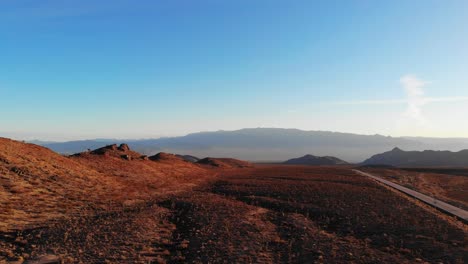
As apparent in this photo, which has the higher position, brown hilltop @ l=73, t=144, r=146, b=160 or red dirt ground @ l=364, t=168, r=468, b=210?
brown hilltop @ l=73, t=144, r=146, b=160

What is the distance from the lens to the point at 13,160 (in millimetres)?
25719

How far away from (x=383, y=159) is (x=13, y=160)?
574ft

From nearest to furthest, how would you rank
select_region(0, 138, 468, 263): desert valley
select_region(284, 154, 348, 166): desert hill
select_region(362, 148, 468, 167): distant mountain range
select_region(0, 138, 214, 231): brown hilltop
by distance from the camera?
select_region(0, 138, 468, 263): desert valley < select_region(0, 138, 214, 231): brown hilltop < select_region(362, 148, 468, 167): distant mountain range < select_region(284, 154, 348, 166): desert hill

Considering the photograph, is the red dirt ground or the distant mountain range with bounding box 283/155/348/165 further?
the distant mountain range with bounding box 283/155/348/165

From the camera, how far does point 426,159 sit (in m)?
146

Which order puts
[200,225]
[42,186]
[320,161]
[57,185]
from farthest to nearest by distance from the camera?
1. [320,161]
2. [57,185]
3. [42,186]
4. [200,225]

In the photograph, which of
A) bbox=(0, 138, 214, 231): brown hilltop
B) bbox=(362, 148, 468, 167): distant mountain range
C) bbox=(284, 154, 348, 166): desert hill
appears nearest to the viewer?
bbox=(0, 138, 214, 231): brown hilltop

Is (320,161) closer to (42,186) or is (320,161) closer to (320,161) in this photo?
(320,161)

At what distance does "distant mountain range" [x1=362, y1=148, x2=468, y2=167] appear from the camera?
130 meters

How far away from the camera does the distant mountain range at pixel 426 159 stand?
425 ft

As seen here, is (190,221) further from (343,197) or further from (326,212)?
(343,197)

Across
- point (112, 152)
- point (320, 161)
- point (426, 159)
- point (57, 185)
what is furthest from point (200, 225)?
point (426, 159)

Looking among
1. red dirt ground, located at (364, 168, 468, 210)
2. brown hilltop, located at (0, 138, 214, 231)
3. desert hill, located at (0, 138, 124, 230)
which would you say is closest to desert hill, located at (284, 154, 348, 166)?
red dirt ground, located at (364, 168, 468, 210)

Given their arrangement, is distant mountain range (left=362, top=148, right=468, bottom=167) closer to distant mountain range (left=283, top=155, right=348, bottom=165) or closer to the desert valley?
distant mountain range (left=283, top=155, right=348, bottom=165)
